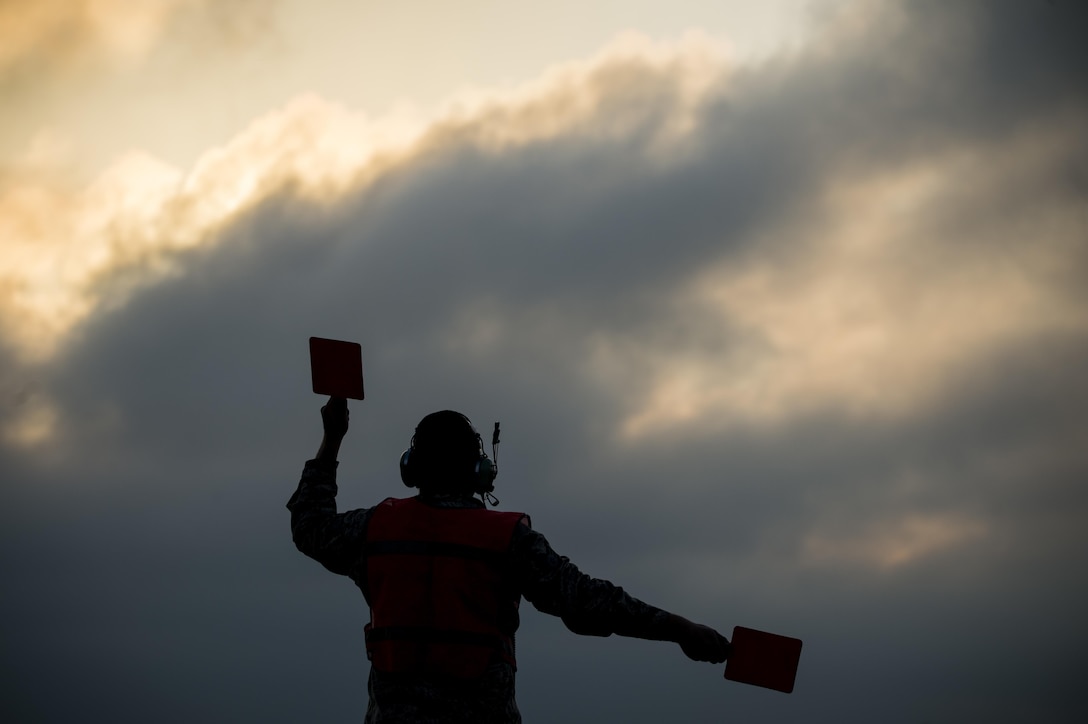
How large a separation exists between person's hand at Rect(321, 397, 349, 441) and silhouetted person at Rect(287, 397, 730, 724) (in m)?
0.58

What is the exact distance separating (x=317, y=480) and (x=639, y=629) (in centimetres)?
260

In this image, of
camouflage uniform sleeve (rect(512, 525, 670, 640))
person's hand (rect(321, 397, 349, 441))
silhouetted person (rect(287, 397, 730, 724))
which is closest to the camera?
silhouetted person (rect(287, 397, 730, 724))

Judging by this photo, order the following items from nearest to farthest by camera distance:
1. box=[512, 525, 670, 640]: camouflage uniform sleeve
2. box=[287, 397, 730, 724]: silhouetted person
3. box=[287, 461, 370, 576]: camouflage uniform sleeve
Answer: box=[287, 397, 730, 724]: silhouetted person → box=[512, 525, 670, 640]: camouflage uniform sleeve → box=[287, 461, 370, 576]: camouflage uniform sleeve

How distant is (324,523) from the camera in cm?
779

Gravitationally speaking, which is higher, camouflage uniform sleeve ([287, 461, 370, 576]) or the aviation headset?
the aviation headset

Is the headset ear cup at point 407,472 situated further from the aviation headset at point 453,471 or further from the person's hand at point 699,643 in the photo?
the person's hand at point 699,643

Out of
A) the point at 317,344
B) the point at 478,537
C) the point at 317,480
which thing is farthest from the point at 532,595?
the point at 317,344

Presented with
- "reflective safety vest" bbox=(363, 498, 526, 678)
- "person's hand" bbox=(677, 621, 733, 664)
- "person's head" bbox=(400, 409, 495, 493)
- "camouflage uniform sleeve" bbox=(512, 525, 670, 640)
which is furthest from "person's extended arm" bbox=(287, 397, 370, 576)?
"person's hand" bbox=(677, 621, 733, 664)

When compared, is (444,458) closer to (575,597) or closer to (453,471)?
(453,471)

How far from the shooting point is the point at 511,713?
718 cm

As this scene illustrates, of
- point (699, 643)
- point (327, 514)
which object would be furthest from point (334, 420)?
point (699, 643)

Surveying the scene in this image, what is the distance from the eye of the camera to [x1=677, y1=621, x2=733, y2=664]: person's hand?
740 centimetres

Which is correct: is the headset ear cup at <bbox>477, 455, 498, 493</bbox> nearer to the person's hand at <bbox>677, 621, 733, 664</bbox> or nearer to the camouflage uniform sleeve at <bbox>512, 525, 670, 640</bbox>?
the camouflage uniform sleeve at <bbox>512, 525, 670, 640</bbox>

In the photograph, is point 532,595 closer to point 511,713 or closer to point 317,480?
point 511,713
